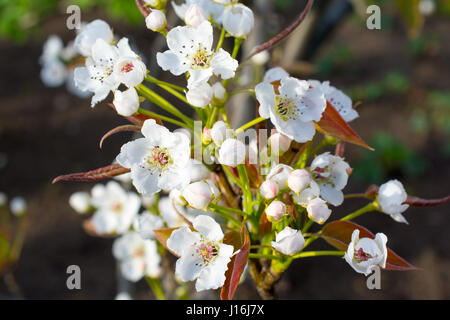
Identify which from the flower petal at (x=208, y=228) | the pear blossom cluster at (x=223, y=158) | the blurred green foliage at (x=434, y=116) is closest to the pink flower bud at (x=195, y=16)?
the pear blossom cluster at (x=223, y=158)

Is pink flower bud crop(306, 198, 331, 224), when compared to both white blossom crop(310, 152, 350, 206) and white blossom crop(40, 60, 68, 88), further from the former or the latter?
white blossom crop(40, 60, 68, 88)

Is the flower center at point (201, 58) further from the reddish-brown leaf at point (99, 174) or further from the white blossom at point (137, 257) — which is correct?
the white blossom at point (137, 257)

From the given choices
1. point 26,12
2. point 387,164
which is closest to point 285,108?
point 387,164

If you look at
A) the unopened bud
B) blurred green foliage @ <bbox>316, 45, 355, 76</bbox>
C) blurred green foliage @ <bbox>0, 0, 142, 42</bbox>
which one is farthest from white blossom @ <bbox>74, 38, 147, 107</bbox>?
blurred green foliage @ <bbox>316, 45, 355, 76</bbox>

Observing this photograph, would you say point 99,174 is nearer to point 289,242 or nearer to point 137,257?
point 289,242

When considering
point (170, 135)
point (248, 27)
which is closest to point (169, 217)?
point (170, 135)
